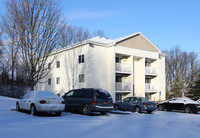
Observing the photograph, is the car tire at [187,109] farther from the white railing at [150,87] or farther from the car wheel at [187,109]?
the white railing at [150,87]

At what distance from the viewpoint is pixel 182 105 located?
20109mm

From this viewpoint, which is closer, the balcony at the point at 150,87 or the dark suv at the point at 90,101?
the dark suv at the point at 90,101

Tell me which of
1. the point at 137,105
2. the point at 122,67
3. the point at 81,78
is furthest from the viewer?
the point at 122,67

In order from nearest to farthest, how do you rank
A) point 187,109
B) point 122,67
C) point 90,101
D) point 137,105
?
point 90,101
point 137,105
point 187,109
point 122,67

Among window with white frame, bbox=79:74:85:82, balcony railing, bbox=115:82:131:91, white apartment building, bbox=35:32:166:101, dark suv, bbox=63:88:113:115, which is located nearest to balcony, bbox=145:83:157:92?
white apartment building, bbox=35:32:166:101

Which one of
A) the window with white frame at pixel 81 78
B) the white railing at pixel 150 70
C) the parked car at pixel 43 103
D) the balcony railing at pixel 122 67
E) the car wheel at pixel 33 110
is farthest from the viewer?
the white railing at pixel 150 70

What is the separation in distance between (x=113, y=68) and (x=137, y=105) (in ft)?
36.5

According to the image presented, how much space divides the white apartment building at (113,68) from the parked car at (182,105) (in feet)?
27.0

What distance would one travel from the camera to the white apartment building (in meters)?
27.8

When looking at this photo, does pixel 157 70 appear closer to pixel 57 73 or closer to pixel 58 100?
pixel 57 73

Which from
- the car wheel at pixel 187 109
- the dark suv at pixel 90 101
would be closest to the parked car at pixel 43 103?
the dark suv at pixel 90 101

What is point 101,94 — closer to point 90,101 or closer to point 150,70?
point 90,101

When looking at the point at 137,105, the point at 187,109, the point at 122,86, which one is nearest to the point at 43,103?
the point at 137,105

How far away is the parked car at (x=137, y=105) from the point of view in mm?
17453
